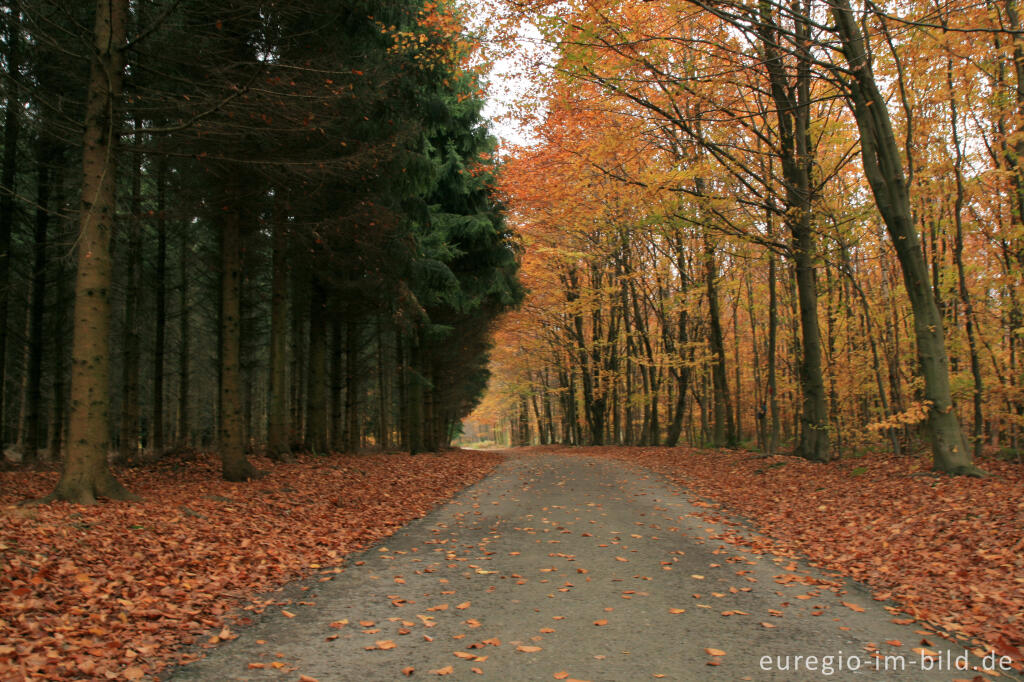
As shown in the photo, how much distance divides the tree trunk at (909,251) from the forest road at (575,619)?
4829 mm

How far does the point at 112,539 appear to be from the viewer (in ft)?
18.5

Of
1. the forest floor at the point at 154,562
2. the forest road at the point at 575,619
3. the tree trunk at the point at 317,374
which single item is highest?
the tree trunk at the point at 317,374

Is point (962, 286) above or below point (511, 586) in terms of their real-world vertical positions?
above

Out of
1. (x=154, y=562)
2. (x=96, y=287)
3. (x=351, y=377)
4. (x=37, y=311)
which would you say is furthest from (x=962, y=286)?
(x=37, y=311)

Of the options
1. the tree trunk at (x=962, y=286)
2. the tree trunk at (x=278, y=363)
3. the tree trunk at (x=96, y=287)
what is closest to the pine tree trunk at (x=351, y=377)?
the tree trunk at (x=278, y=363)

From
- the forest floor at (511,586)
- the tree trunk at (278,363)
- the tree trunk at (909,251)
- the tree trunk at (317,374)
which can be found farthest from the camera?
the tree trunk at (317,374)

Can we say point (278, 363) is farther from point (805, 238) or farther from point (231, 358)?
point (805, 238)

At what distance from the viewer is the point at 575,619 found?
177 inches

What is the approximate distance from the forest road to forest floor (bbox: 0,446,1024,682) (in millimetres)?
23

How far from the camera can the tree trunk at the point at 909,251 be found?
9195 mm

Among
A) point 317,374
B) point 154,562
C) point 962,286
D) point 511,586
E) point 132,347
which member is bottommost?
point 511,586

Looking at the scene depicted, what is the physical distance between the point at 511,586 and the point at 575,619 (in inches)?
41.2

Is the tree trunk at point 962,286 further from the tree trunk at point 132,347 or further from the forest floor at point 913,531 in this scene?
the tree trunk at point 132,347

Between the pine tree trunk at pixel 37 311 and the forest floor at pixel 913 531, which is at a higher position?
the pine tree trunk at pixel 37 311
